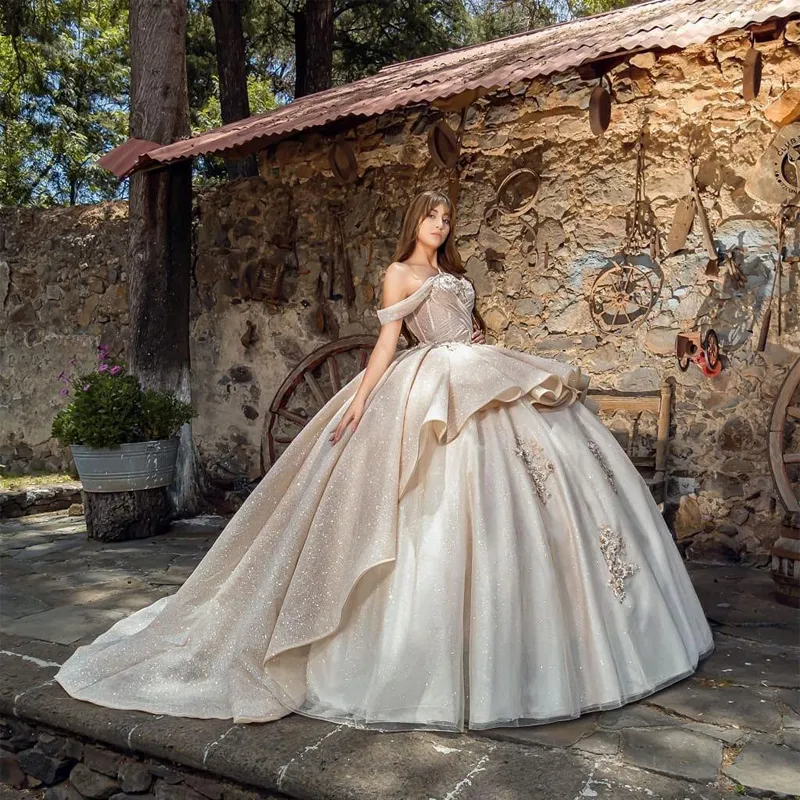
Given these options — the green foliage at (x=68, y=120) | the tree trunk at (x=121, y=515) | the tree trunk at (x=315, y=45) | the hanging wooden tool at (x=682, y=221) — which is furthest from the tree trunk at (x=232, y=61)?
the hanging wooden tool at (x=682, y=221)

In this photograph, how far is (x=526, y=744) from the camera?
212cm

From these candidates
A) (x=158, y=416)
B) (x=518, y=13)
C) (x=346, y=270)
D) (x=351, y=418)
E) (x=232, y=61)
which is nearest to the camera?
(x=351, y=418)

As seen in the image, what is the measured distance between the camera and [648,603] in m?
2.42

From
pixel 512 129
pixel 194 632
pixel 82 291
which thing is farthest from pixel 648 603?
pixel 82 291

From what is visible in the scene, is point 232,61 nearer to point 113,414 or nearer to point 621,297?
point 113,414

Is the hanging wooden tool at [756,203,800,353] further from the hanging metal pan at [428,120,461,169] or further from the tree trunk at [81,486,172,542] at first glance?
the tree trunk at [81,486,172,542]

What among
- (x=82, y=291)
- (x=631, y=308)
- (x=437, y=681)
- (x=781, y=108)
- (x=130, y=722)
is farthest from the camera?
(x=82, y=291)

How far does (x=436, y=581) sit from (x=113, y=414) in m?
3.14

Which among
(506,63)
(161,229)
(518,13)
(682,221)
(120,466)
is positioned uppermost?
(518,13)

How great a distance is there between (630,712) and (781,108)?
10.1 feet

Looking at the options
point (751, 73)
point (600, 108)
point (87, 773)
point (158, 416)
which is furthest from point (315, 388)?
point (87, 773)

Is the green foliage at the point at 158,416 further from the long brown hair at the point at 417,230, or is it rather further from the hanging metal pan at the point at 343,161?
the long brown hair at the point at 417,230

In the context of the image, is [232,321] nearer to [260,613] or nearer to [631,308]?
[631,308]
